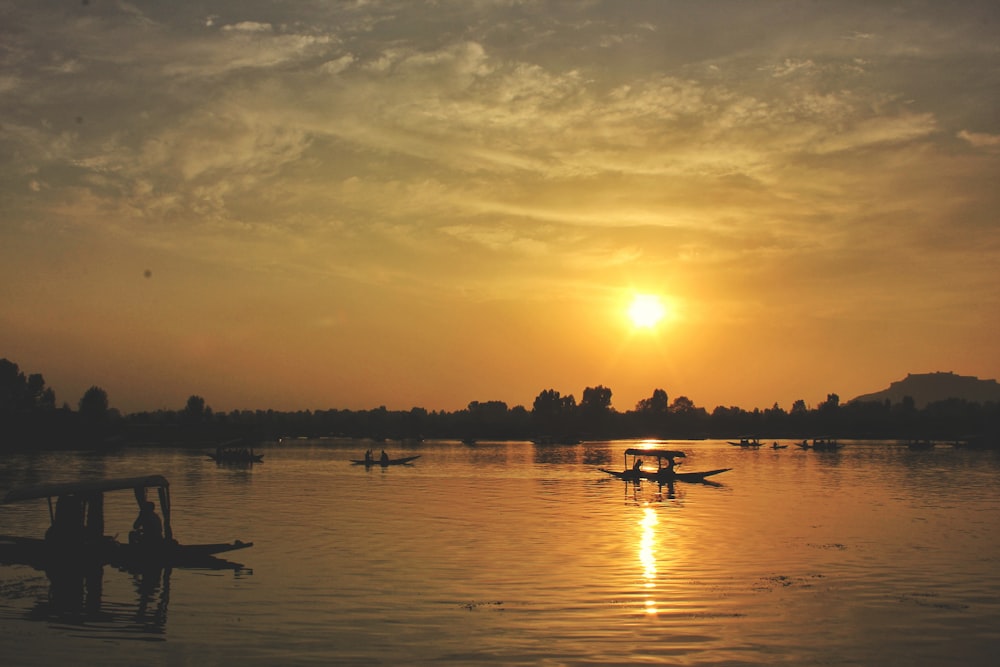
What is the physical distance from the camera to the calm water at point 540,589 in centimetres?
2203

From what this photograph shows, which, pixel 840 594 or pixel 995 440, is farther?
pixel 995 440

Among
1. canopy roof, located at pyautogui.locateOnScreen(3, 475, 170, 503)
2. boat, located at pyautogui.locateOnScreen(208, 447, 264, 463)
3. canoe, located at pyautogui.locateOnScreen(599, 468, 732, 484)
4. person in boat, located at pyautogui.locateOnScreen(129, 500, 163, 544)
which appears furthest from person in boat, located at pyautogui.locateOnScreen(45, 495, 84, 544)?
boat, located at pyautogui.locateOnScreen(208, 447, 264, 463)

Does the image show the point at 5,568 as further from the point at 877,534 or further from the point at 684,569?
the point at 877,534

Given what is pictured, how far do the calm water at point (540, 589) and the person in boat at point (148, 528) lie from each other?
5.74ft

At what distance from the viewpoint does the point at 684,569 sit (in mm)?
34094

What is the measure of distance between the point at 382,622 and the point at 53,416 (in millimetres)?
186553

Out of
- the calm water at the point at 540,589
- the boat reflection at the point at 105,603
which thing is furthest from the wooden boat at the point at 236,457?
the boat reflection at the point at 105,603

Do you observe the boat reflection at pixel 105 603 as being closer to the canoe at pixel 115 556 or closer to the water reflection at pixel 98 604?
the water reflection at pixel 98 604

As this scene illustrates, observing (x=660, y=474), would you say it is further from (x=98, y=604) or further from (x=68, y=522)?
(x=98, y=604)

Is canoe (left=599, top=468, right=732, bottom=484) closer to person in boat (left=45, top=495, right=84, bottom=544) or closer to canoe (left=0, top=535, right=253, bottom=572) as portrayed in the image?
canoe (left=0, top=535, right=253, bottom=572)

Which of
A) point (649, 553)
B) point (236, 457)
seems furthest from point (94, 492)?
point (236, 457)

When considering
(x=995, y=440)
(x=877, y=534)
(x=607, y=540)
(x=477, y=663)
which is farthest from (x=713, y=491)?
(x=995, y=440)

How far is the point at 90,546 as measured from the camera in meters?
33.4

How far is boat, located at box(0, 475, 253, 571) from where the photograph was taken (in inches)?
1299
